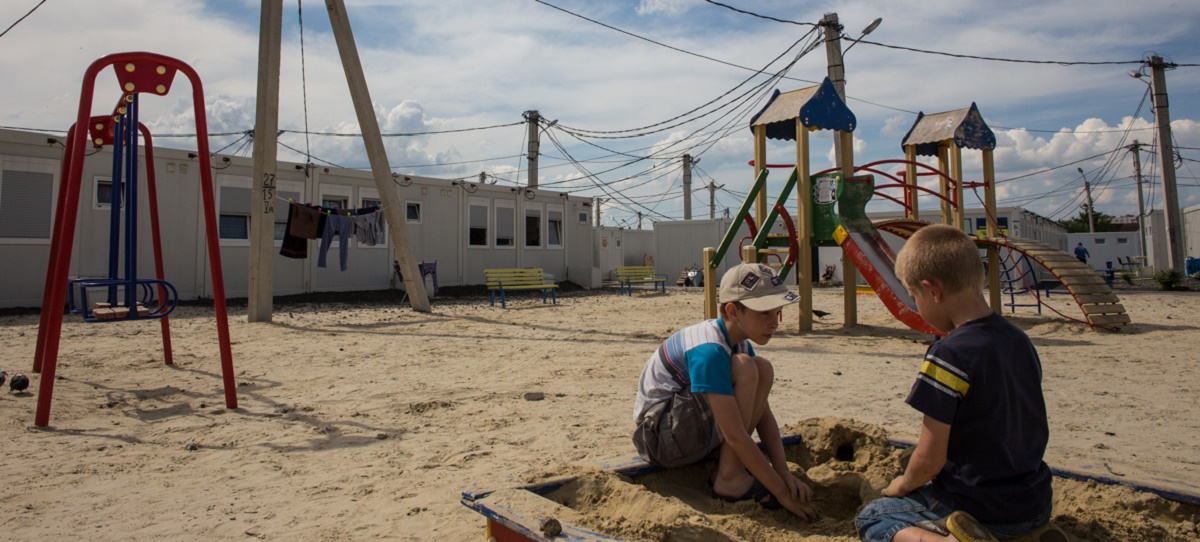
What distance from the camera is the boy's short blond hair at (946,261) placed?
1960 mm

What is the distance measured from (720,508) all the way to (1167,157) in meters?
24.7

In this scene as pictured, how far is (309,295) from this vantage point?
16.5m

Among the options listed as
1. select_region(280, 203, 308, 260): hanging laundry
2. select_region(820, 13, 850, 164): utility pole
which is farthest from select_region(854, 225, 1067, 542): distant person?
select_region(820, 13, 850, 164): utility pole

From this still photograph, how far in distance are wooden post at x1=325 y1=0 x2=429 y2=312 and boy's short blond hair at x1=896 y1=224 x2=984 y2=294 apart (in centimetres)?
1085

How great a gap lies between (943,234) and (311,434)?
12.9ft

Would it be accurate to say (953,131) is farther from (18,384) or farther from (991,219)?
(18,384)

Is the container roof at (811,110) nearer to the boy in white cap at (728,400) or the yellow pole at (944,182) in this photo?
the yellow pole at (944,182)

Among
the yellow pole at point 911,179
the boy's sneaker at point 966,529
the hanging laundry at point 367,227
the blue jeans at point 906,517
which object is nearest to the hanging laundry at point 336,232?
the hanging laundry at point 367,227

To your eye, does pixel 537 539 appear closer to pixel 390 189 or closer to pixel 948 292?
pixel 948 292

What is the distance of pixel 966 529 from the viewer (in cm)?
179

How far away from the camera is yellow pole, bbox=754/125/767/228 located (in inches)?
409

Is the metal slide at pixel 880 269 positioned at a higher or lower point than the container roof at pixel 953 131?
lower

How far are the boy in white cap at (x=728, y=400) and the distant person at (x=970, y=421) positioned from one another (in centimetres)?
54

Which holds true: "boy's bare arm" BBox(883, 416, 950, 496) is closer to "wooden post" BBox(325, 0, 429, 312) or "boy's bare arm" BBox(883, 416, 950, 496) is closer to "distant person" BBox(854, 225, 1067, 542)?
"distant person" BBox(854, 225, 1067, 542)
